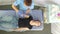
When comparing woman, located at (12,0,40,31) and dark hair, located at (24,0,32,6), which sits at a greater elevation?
dark hair, located at (24,0,32,6)

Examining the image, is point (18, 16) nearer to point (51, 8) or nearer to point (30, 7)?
point (30, 7)

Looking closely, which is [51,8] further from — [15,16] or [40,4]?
[15,16]

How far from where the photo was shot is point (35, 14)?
0.85m

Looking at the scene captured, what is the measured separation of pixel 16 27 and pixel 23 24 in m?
0.06

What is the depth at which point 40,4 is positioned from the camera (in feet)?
2.78

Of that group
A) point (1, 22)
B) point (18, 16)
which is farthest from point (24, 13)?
point (1, 22)

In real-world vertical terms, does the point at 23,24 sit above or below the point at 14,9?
below

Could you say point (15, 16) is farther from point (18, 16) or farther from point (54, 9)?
point (54, 9)

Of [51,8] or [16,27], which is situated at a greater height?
[51,8]

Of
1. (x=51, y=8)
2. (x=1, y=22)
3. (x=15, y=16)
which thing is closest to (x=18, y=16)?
(x=15, y=16)

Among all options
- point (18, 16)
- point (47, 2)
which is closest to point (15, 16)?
point (18, 16)

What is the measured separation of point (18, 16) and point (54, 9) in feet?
0.86

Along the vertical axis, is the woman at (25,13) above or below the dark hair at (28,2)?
below

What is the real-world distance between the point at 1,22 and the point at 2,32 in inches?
3.3
